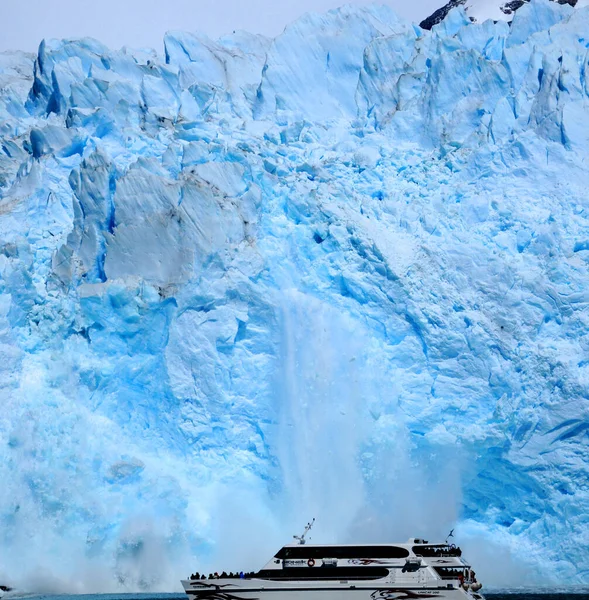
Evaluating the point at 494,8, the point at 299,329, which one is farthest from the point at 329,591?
the point at 494,8

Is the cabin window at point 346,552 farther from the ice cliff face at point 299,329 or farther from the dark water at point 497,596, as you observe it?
the ice cliff face at point 299,329

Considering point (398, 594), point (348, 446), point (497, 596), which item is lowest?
point (398, 594)

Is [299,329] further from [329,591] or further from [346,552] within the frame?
[329,591]

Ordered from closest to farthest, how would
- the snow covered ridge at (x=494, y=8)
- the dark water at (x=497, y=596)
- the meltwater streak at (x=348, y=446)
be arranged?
the dark water at (x=497, y=596), the meltwater streak at (x=348, y=446), the snow covered ridge at (x=494, y=8)

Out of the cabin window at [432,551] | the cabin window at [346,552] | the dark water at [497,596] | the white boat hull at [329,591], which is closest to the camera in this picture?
the white boat hull at [329,591]

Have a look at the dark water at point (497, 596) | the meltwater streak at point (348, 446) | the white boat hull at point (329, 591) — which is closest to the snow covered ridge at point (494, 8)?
the meltwater streak at point (348, 446)

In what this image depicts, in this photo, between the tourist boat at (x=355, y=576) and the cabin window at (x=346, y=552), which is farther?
the cabin window at (x=346, y=552)
